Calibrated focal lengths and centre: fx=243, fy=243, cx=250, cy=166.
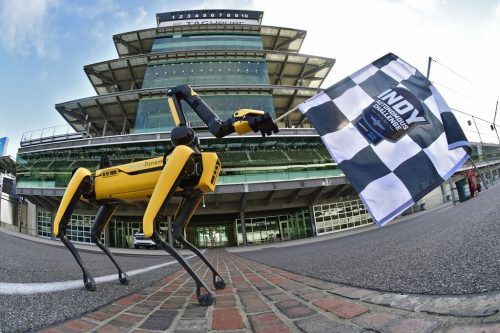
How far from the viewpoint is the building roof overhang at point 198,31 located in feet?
95.6

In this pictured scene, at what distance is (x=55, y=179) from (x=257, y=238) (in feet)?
57.3

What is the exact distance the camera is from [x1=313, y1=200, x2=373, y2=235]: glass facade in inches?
919

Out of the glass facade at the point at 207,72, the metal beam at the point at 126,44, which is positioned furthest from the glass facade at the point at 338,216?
the metal beam at the point at 126,44

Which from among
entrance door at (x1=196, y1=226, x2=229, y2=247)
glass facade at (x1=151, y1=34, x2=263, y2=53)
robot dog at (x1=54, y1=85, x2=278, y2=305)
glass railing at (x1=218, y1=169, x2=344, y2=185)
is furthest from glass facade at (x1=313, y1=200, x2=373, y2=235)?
robot dog at (x1=54, y1=85, x2=278, y2=305)

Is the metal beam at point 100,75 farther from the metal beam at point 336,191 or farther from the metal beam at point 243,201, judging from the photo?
the metal beam at point 336,191

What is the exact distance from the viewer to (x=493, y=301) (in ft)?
3.93

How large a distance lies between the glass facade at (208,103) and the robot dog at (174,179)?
20290 mm

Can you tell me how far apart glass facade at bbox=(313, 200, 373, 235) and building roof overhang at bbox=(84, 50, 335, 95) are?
53.7ft

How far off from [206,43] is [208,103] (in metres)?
10.0

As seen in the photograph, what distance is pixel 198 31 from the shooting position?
3017cm

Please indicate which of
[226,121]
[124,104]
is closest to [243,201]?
[124,104]

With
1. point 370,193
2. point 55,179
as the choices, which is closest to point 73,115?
point 55,179

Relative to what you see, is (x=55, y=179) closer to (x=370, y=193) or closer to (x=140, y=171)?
(x=140, y=171)

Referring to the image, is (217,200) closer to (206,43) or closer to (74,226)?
(74,226)
